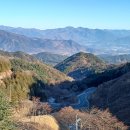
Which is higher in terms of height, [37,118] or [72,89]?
[37,118]

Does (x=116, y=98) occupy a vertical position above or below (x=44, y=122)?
below

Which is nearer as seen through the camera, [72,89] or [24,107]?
[24,107]

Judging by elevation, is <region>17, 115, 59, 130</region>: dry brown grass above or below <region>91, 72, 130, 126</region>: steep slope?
above

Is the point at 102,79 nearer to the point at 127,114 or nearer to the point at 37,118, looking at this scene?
the point at 127,114

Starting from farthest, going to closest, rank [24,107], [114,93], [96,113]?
1. [114,93]
2. [24,107]
3. [96,113]

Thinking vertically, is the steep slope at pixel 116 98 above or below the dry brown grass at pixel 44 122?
below

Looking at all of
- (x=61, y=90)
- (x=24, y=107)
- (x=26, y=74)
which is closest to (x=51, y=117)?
(x=24, y=107)

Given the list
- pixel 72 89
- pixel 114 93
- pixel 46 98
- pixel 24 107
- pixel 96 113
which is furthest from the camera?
pixel 72 89

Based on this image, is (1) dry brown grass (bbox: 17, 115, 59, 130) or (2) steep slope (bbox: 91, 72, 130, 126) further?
(2) steep slope (bbox: 91, 72, 130, 126)
